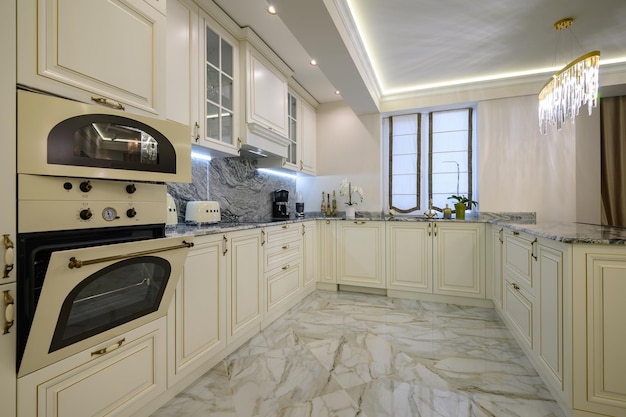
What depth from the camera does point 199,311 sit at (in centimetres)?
168

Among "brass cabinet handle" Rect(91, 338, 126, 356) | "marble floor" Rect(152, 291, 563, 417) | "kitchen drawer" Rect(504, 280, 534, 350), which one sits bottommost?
"marble floor" Rect(152, 291, 563, 417)

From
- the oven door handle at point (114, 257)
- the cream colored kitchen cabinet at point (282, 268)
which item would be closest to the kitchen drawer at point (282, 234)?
the cream colored kitchen cabinet at point (282, 268)

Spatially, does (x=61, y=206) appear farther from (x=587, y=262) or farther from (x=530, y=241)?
(x=530, y=241)

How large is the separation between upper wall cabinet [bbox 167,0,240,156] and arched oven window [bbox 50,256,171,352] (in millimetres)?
1002

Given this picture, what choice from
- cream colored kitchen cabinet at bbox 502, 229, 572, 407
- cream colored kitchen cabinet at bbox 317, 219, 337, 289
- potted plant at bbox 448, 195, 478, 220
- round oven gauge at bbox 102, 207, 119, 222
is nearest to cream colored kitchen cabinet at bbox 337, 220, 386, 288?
cream colored kitchen cabinet at bbox 317, 219, 337, 289

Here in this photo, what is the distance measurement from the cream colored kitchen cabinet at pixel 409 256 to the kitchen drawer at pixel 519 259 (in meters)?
0.81

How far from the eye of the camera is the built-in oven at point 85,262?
0.94 m

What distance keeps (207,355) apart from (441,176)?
3291 millimetres

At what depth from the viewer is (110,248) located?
109 centimetres

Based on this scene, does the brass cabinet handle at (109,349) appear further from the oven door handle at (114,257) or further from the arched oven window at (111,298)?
the oven door handle at (114,257)

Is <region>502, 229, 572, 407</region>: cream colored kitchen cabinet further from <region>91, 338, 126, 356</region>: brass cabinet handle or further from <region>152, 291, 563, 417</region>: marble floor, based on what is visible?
<region>91, 338, 126, 356</region>: brass cabinet handle

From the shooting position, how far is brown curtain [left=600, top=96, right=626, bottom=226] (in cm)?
313

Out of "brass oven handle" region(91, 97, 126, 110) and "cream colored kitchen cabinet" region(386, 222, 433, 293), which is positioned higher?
"brass oven handle" region(91, 97, 126, 110)

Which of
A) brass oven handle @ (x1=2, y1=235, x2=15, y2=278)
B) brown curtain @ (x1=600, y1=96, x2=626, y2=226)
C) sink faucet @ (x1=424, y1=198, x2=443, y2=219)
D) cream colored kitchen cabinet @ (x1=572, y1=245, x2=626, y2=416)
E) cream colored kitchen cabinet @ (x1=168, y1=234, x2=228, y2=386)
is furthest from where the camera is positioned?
sink faucet @ (x1=424, y1=198, x2=443, y2=219)
